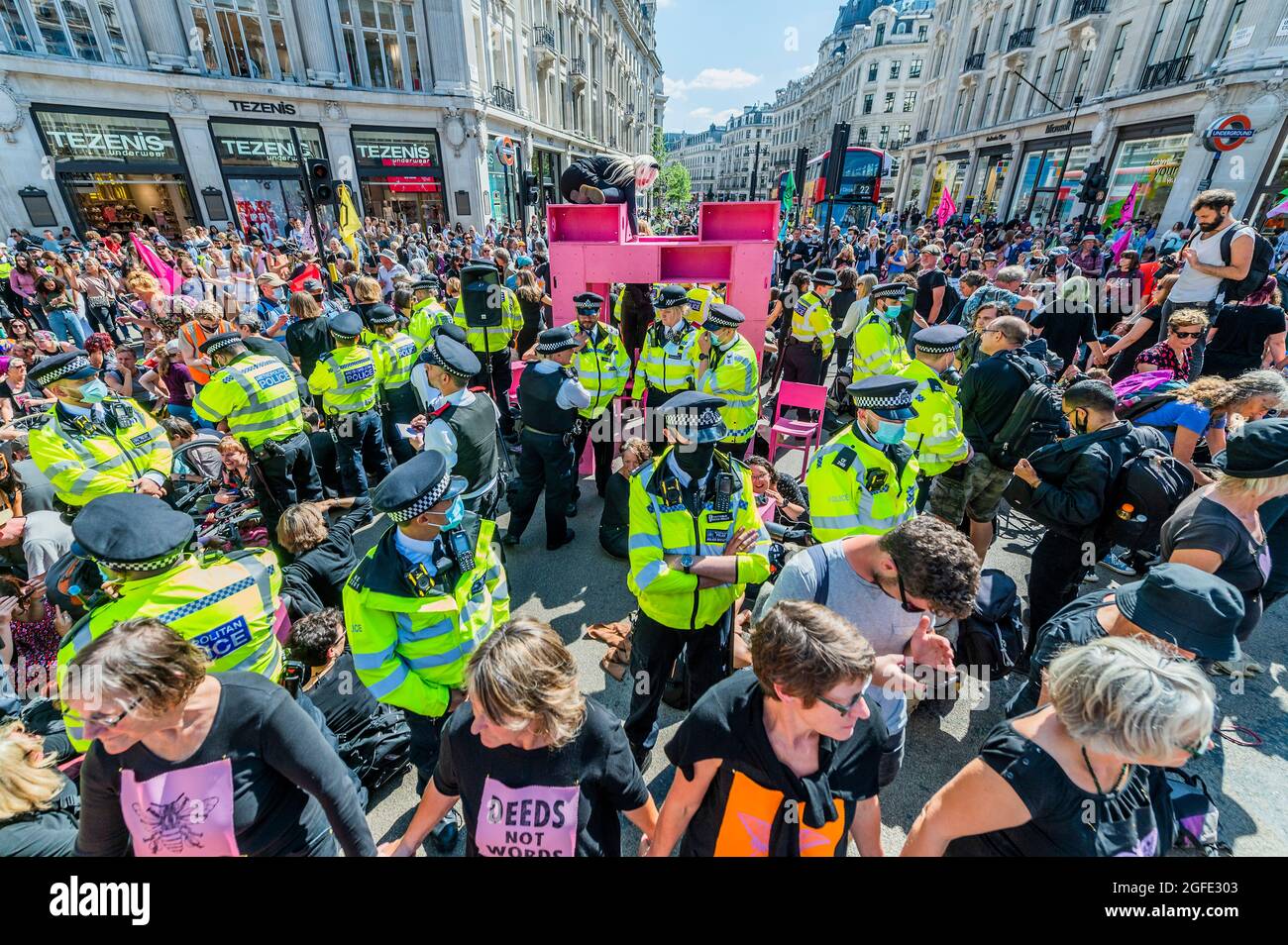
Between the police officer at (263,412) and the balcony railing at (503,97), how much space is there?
24.5 metres

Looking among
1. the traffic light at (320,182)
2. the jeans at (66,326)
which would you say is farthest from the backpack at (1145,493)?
the jeans at (66,326)

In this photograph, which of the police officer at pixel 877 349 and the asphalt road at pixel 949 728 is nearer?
the asphalt road at pixel 949 728

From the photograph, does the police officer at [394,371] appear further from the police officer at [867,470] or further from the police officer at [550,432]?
the police officer at [867,470]

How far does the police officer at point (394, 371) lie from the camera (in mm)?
5711

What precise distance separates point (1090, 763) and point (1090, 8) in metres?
33.0

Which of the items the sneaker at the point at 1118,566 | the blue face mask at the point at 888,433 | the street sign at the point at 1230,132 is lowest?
the sneaker at the point at 1118,566

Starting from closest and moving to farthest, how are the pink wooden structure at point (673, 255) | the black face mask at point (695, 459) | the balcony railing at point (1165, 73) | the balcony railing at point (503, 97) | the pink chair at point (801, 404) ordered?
the black face mask at point (695, 459) < the pink chair at point (801, 404) < the pink wooden structure at point (673, 255) < the balcony railing at point (1165, 73) < the balcony railing at point (503, 97)

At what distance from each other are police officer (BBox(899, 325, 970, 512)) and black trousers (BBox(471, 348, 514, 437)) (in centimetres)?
539

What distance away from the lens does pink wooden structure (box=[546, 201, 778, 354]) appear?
6965 millimetres

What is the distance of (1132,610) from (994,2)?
136 feet

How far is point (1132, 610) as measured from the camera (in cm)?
200

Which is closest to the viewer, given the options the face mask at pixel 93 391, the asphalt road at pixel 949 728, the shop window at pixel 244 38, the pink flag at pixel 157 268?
the asphalt road at pixel 949 728

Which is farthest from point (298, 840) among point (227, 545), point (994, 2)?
point (994, 2)
